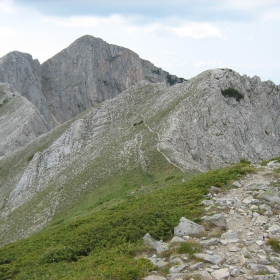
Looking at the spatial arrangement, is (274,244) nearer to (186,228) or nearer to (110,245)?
(186,228)

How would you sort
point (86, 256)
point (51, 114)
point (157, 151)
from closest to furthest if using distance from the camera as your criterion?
1. point (86, 256)
2. point (157, 151)
3. point (51, 114)

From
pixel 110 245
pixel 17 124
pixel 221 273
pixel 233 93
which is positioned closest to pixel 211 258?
pixel 221 273

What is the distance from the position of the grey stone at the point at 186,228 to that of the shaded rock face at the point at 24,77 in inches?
6068

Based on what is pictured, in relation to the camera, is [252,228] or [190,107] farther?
[190,107]

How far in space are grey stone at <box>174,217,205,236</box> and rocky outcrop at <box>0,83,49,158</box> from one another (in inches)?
3345

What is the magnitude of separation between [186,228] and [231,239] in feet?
7.66

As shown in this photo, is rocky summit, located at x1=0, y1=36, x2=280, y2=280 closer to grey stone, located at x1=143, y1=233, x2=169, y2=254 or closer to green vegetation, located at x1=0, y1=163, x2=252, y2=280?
grey stone, located at x1=143, y1=233, x2=169, y2=254

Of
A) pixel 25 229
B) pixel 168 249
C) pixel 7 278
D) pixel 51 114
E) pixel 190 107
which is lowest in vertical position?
pixel 25 229

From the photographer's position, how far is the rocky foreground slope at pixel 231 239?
470 inches

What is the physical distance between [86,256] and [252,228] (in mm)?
8717

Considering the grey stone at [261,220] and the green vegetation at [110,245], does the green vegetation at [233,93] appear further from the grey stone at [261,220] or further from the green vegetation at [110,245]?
the grey stone at [261,220]

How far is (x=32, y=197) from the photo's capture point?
54.7m

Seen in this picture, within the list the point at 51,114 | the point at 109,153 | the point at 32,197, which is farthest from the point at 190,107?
the point at 51,114

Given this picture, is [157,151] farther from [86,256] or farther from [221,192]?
[86,256]
